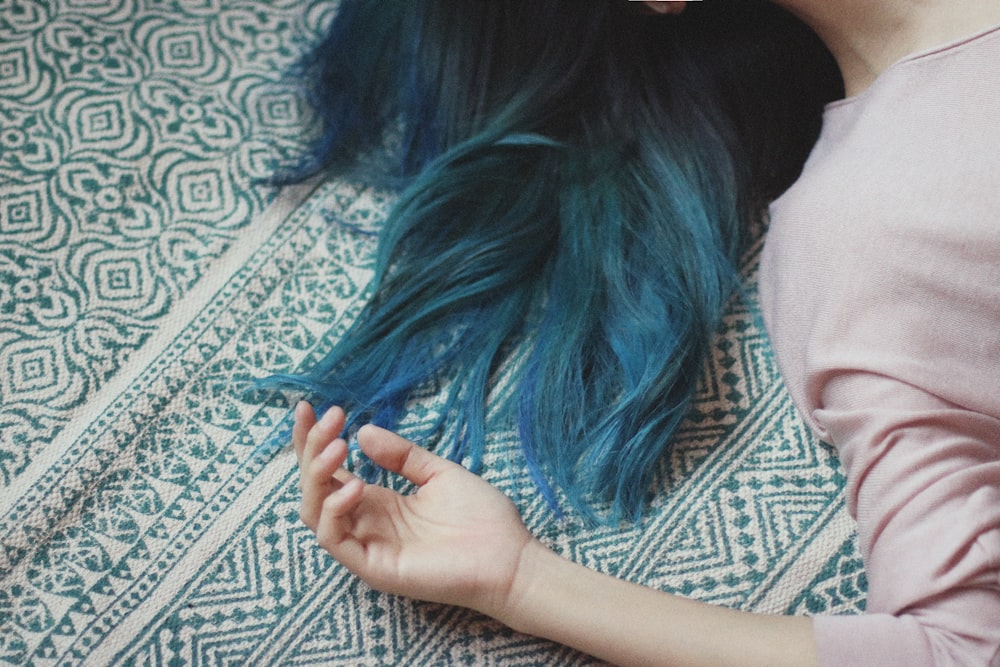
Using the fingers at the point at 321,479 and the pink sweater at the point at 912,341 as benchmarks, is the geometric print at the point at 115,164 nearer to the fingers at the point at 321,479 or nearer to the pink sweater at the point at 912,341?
the fingers at the point at 321,479

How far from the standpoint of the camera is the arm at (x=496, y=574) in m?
→ 0.76

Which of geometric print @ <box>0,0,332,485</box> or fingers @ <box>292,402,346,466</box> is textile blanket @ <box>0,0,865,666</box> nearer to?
geometric print @ <box>0,0,332,485</box>

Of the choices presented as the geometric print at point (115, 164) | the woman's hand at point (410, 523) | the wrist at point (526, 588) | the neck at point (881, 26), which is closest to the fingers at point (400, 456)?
the woman's hand at point (410, 523)

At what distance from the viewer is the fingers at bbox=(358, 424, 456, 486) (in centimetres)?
84

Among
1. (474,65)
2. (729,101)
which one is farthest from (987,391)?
(474,65)

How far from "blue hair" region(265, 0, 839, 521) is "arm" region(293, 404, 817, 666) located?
0.35 feet

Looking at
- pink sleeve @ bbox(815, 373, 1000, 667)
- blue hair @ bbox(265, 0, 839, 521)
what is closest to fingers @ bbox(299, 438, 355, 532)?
blue hair @ bbox(265, 0, 839, 521)

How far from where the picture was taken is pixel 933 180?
0.82 m

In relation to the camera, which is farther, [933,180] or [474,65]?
[474,65]

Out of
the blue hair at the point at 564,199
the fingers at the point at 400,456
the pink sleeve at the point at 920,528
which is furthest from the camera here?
the blue hair at the point at 564,199

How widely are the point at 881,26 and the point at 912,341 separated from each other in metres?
0.35

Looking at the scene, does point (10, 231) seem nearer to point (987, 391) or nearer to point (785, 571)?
point (785, 571)

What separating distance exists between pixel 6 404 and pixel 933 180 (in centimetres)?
95

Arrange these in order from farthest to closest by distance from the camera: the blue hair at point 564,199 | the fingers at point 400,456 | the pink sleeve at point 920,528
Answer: the blue hair at point 564,199 < the fingers at point 400,456 < the pink sleeve at point 920,528
